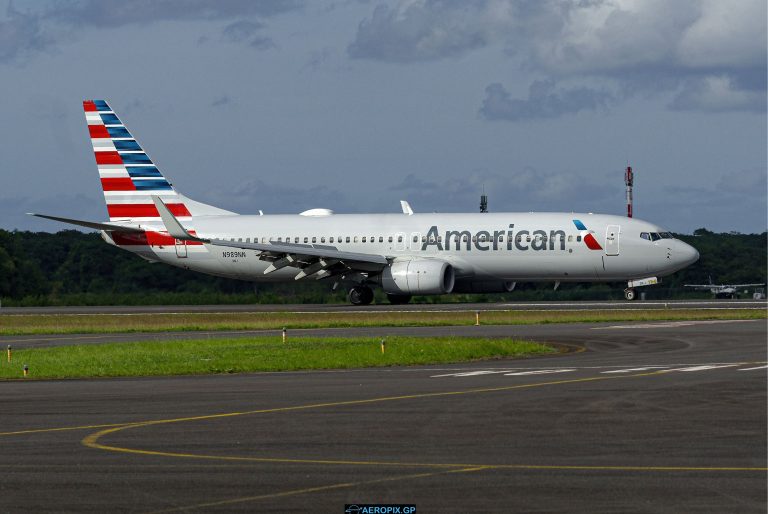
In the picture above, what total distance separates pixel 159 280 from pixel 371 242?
3120 cm

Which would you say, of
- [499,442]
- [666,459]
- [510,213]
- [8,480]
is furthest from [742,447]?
[510,213]

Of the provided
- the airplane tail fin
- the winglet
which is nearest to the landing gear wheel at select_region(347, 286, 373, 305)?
the winglet

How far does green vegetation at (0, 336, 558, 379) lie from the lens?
3131 centimetres

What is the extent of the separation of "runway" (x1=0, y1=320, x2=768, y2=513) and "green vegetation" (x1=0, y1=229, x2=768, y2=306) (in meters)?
49.1

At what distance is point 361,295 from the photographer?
6775 centimetres

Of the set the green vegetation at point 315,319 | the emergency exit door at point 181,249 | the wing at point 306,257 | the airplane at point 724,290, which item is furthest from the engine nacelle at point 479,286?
the airplane at point 724,290

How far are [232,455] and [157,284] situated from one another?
78866mm

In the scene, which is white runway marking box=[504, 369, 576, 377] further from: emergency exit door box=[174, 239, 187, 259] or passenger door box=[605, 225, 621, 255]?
emergency exit door box=[174, 239, 187, 259]

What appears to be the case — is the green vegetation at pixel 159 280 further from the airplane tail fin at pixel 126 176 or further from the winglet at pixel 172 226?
the winglet at pixel 172 226

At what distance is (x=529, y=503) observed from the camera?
12.8 metres

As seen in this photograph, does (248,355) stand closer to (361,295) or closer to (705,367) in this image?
(705,367)

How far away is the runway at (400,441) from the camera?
13289 millimetres

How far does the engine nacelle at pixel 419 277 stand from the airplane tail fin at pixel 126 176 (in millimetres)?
13720

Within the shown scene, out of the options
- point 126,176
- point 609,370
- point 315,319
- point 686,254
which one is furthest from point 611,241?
point 609,370
